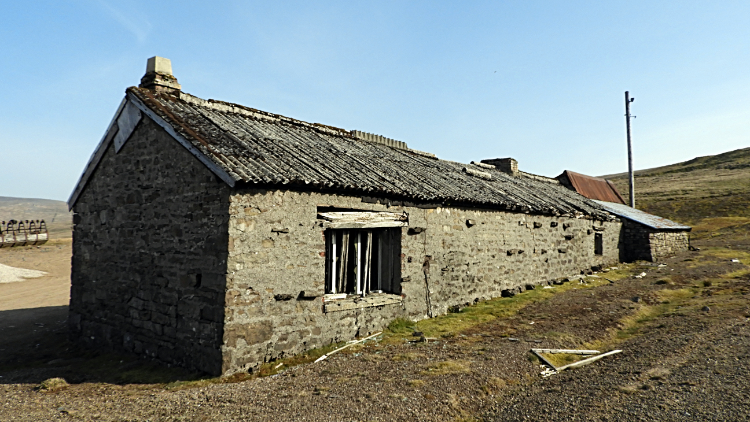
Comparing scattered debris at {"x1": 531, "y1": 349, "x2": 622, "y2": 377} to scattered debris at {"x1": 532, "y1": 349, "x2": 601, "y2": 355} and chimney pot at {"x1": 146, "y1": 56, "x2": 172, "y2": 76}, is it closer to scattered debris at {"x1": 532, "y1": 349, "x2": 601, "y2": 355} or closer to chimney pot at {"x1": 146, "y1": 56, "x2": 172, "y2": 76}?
scattered debris at {"x1": 532, "y1": 349, "x2": 601, "y2": 355}

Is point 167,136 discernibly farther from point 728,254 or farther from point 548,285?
point 728,254

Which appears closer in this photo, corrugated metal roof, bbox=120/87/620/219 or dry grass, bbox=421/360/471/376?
dry grass, bbox=421/360/471/376

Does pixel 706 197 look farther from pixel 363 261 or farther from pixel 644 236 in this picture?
pixel 363 261

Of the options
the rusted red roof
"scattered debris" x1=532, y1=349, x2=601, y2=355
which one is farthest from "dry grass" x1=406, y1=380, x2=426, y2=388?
the rusted red roof

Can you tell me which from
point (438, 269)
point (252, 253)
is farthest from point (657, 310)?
point (252, 253)

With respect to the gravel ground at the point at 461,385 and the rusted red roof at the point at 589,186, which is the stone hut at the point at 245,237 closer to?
the gravel ground at the point at 461,385

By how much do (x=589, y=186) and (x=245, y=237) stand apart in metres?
23.4

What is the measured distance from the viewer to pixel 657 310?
32.3 ft

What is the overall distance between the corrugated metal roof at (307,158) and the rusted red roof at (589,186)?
10.2m

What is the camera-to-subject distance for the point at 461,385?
535 cm

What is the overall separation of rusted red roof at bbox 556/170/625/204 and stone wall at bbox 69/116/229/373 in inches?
832

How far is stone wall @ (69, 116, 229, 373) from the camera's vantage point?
20.7ft

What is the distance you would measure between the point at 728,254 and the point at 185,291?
2260cm

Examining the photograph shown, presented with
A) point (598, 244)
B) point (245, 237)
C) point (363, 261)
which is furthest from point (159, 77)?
point (598, 244)
